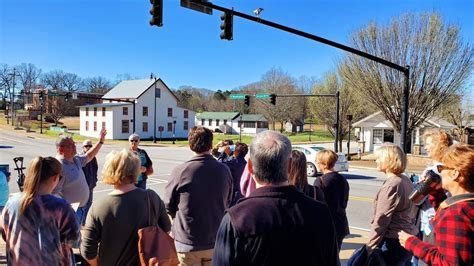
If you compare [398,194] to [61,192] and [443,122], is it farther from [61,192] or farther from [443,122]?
[443,122]

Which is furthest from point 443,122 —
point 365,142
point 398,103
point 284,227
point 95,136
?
point 95,136

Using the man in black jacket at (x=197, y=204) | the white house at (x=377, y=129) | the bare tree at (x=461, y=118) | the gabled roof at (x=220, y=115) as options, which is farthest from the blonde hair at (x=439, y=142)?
the gabled roof at (x=220, y=115)

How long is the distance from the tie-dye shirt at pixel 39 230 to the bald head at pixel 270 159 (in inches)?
70.0

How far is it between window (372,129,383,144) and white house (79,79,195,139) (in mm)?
27878

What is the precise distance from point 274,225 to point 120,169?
1773 millimetres

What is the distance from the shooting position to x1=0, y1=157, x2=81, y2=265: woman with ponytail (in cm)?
294

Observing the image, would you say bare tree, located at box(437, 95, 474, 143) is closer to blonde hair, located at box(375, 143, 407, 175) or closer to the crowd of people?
blonde hair, located at box(375, 143, 407, 175)

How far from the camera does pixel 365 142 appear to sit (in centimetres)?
3888

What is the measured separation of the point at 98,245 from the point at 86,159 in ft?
9.33

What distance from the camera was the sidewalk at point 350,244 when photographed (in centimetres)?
551

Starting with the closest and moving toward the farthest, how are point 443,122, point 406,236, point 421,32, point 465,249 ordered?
point 465,249 → point 406,236 → point 421,32 → point 443,122

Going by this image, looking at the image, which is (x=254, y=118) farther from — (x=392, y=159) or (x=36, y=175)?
(x=36, y=175)

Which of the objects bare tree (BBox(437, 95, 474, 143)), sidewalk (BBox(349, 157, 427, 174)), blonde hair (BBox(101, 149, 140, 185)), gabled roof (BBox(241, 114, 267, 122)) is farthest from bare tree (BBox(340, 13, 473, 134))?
gabled roof (BBox(241, 114, 267, 122))

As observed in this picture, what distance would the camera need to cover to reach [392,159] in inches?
155
